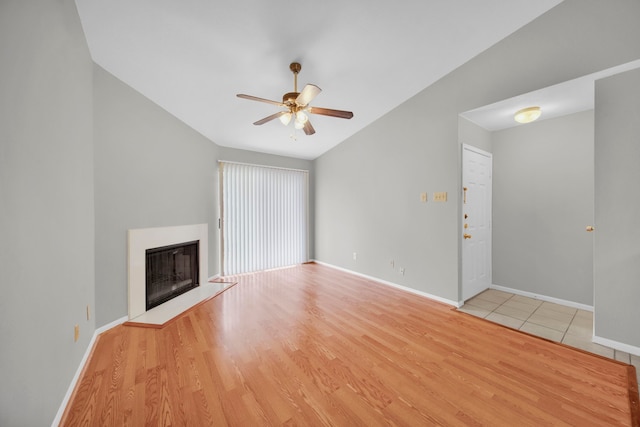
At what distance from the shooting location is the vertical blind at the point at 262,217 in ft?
14.7

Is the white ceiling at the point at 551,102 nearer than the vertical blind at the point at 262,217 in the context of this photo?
Yes

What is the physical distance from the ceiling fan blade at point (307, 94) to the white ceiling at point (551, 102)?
2.16 metres

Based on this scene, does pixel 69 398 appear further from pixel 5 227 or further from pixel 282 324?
pixel 282 324

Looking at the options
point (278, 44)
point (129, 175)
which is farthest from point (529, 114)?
point (129, 175)

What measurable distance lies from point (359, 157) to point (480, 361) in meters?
3.52

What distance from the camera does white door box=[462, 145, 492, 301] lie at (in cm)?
316

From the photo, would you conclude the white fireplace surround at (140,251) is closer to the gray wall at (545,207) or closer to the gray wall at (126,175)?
the gray wall at (126,175)

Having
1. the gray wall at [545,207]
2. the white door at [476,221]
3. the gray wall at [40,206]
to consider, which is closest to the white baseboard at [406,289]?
the white door at [476,221]

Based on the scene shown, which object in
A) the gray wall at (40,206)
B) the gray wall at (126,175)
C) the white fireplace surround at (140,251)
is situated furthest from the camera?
the white fireplace surround at (140,251)

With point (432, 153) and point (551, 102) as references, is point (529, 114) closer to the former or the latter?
point (551, 102)

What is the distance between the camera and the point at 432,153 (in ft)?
10.8

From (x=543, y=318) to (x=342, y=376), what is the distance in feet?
8.91

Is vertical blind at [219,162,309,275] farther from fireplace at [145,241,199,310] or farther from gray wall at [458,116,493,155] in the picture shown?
gray wall at [458,116,493,155]

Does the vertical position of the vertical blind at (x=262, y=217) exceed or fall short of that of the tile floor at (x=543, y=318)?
it exceeds it
